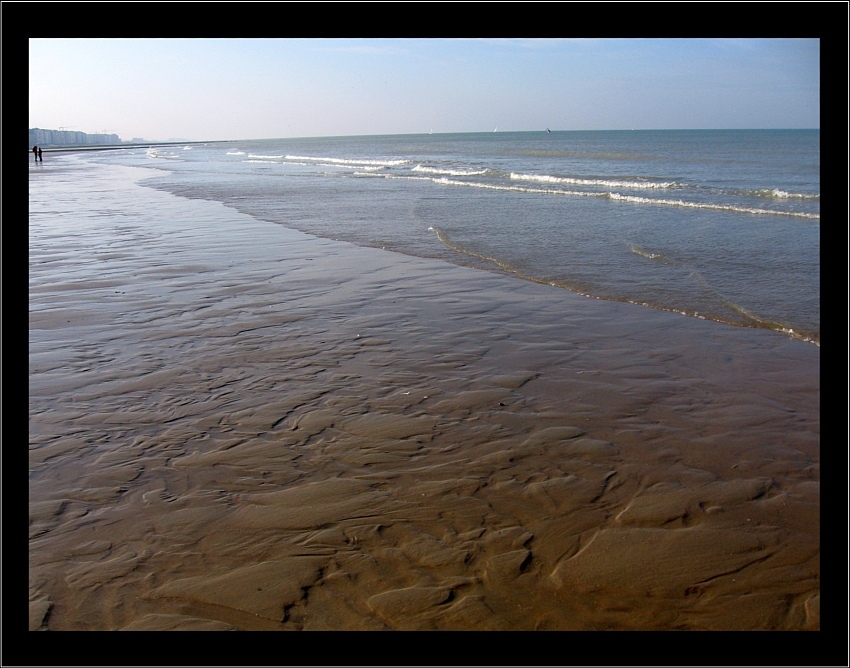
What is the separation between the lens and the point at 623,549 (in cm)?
322

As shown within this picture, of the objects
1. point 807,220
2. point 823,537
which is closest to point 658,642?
point 823,537

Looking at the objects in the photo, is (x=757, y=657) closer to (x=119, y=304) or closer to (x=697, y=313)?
(x=697, y=313)

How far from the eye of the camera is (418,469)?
3.95 metres

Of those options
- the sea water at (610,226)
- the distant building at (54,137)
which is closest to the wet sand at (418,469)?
the sea water at (610,226)

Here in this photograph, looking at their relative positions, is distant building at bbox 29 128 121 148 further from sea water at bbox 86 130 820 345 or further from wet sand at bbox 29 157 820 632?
wet sand at bbox 29 157 820 632

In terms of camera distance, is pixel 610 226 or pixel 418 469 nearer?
pixel 418 469

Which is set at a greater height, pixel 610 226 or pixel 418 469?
pixel 610 226

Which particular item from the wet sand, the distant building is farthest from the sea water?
the distant building

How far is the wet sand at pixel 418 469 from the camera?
287 cm

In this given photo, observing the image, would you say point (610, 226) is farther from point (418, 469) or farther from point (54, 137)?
point (54, 137)

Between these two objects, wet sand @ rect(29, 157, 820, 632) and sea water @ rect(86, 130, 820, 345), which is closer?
wet sand @ rect(29, 157, 820, 632)

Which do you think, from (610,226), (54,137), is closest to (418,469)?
(610,226)

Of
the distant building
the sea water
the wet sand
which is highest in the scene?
the distant building

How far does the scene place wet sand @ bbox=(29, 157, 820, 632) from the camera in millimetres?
2873
